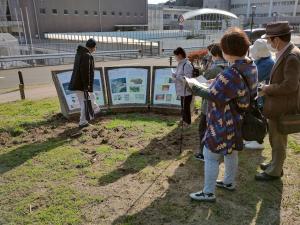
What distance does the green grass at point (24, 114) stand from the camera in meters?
7.03

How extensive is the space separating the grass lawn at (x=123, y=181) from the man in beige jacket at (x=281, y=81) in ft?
3.28

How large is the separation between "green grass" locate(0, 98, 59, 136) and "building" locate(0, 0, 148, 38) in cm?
3545

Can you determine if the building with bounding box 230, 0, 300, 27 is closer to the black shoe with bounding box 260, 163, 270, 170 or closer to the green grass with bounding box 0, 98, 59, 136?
the green grass with bounding box 0, 98, 59, 136

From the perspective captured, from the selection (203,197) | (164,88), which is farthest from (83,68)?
(203,197)

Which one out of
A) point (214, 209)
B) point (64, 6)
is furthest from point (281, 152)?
point (64, 6)

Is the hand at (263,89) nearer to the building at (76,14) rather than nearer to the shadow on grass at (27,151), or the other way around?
the shadow on grass at (27,151)

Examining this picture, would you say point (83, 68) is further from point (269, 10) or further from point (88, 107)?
point (269, 10)

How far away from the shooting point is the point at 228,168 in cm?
394

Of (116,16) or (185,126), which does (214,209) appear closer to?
(185,126)

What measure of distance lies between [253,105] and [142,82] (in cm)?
459

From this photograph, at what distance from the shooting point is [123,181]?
15.1 ft

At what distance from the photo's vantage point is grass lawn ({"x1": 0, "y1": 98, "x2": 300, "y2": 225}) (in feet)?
12.3

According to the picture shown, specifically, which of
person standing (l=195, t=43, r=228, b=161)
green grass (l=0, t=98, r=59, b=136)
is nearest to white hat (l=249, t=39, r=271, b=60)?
person standing (l=195, t=43, r=228, b=161)

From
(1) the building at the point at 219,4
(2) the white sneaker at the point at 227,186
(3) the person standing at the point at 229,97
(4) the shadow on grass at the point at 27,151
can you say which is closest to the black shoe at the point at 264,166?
(2) the white sneaker at the point at 227,186
